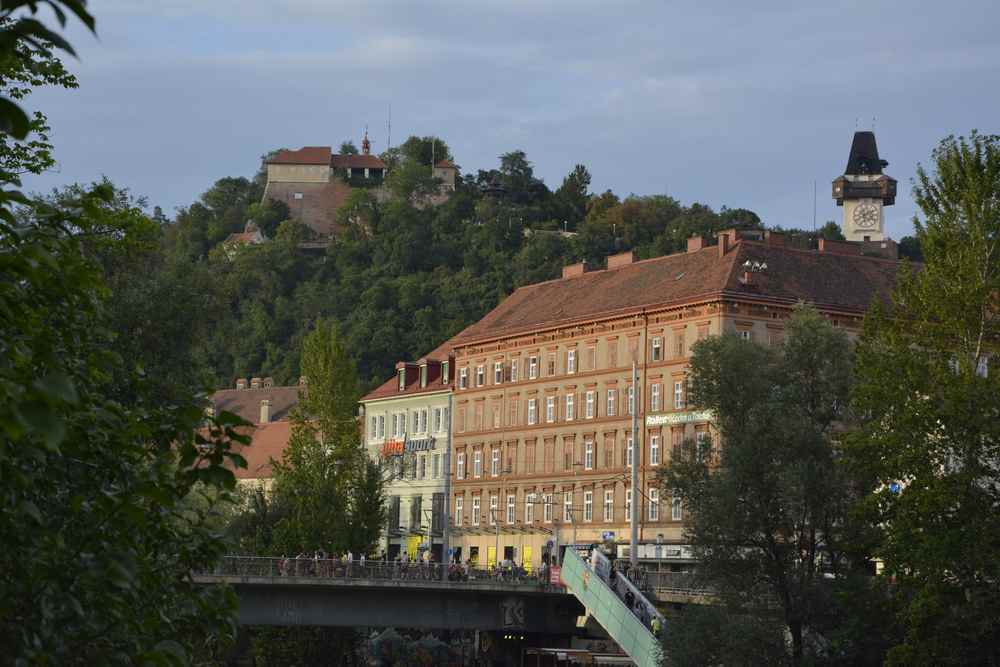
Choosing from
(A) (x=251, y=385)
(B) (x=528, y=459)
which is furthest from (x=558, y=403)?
(A) (x=251, y=385)

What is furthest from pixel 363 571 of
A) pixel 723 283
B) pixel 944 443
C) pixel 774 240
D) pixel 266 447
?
pixel 266 447

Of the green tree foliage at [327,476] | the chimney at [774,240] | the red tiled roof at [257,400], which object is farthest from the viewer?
the red tiled roof at [257,400]

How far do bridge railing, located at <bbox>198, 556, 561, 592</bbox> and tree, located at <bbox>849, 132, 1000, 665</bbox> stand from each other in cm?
2855

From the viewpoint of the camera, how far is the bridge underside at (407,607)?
74.8 meters

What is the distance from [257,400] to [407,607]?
86.4 meters

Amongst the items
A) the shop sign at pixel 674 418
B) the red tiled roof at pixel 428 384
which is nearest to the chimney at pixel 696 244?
the shop sign at pixel 674 418

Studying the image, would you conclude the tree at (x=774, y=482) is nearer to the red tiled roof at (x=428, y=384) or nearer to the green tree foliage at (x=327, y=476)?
the green tree foliage at (x=327, y=476)

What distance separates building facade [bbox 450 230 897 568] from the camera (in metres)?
94.1

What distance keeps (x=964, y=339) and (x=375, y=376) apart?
4602 inches

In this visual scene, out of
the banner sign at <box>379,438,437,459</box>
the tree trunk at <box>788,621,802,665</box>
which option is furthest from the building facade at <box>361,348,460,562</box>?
the tree trunk at <box>788,621,802,665</box>

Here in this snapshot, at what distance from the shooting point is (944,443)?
48156mm

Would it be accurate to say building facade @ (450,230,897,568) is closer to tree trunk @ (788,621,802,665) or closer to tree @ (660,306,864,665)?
tree @ (660,306,864,665)

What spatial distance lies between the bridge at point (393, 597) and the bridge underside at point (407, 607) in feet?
0.13

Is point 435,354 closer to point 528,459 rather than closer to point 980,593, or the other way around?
point 528,459
